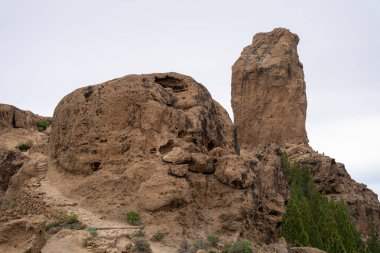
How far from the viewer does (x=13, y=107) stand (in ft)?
121

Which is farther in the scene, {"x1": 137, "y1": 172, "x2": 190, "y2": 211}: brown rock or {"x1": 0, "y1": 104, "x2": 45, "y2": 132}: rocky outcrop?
{"x1": 0, "y1": 104, "x2": 45, "y2": 132}: rocky outcrop

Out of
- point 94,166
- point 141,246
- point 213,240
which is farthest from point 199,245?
point 94,166

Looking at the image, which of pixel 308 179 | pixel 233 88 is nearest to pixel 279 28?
pixel 233 88

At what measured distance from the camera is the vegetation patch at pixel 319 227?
108 feet

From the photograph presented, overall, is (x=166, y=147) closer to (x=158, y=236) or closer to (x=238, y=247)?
(x=158, y=236)

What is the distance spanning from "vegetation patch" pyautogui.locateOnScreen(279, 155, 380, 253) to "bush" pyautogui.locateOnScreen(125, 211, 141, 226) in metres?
16.0

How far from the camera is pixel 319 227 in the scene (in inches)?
1519

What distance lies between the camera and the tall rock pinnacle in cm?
6631

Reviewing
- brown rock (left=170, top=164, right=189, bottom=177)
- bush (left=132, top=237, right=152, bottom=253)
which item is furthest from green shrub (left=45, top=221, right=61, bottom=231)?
brown rock (left=170, top=164, right=189, bottom=177)

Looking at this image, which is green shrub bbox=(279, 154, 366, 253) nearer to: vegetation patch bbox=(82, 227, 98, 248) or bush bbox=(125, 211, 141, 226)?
bush bbox=(125, 211, 141, 226)

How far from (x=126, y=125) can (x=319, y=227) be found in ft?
76.2

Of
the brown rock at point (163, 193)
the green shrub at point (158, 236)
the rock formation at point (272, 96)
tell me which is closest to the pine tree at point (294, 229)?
the brown rock at point (163, 193)

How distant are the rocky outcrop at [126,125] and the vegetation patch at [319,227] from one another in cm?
1347

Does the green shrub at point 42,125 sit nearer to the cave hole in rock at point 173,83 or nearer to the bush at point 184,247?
the cave hole in rock at point 173,83
